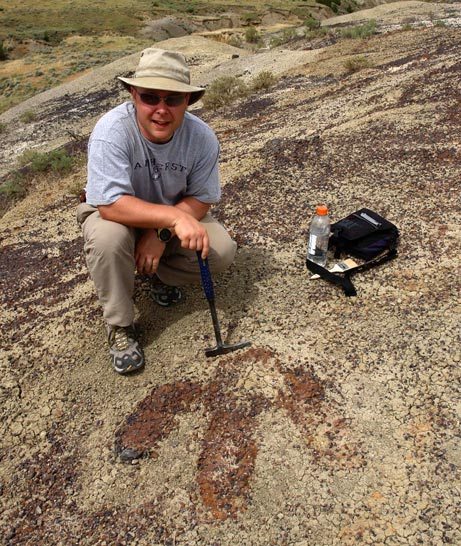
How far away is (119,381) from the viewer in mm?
2793

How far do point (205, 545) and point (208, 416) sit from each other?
0.65 m

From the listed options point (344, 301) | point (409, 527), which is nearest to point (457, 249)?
point (344, 301)

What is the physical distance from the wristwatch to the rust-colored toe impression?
85cm

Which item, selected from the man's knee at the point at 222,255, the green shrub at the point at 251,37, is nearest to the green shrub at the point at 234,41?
the green shrub at the point at 251,37

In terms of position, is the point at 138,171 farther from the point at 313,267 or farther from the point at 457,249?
the point at 457,249

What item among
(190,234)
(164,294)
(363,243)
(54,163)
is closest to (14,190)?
(54,163)

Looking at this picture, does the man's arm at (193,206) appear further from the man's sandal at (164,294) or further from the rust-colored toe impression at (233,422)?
the rust-colored toe impression at (233,422)

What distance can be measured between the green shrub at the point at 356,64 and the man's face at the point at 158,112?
25.9ft

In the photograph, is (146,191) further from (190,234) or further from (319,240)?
(319,240)

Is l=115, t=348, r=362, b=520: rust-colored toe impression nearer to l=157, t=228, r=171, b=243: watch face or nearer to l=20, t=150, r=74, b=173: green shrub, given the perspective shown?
l=157, t=228, r=171, b=243: watch face

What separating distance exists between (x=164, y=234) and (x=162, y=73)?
914mm

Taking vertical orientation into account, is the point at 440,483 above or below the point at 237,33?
above

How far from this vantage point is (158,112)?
97.6 inches

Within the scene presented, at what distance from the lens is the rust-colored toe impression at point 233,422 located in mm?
2211
